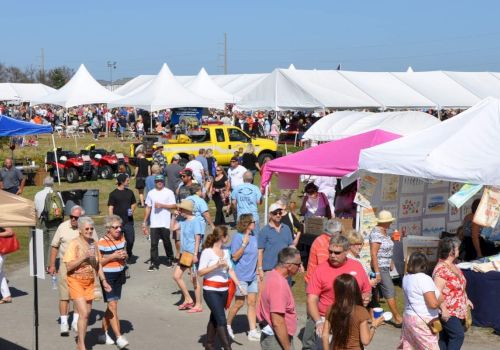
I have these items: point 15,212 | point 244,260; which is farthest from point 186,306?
point 15,212

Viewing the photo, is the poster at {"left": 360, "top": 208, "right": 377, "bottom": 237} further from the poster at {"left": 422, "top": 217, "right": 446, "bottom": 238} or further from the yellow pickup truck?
the yellow pickup truck

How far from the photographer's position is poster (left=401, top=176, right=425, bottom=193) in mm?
13281

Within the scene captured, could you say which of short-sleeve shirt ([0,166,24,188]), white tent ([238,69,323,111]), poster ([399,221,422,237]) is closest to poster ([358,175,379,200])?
poster ([399,221,422,237])

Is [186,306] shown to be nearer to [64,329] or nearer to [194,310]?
[194,310]

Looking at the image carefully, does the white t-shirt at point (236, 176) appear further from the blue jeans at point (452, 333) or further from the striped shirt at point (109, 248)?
the blue jeans at point (452, 333)

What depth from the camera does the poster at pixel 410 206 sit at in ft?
43.6

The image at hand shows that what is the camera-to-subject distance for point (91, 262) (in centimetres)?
869

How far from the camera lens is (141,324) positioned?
34.7 feet

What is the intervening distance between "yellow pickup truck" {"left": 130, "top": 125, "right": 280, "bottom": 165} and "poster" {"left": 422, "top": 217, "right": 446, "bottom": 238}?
533 inches

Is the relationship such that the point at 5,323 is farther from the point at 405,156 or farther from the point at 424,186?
the point at 424,186

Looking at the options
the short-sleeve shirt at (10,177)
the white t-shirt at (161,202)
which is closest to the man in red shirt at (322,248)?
the white t-shirt at (161,202)

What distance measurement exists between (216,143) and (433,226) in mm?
14574

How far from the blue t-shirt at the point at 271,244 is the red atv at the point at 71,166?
16.8 meters

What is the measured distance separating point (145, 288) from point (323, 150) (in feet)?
12.4
